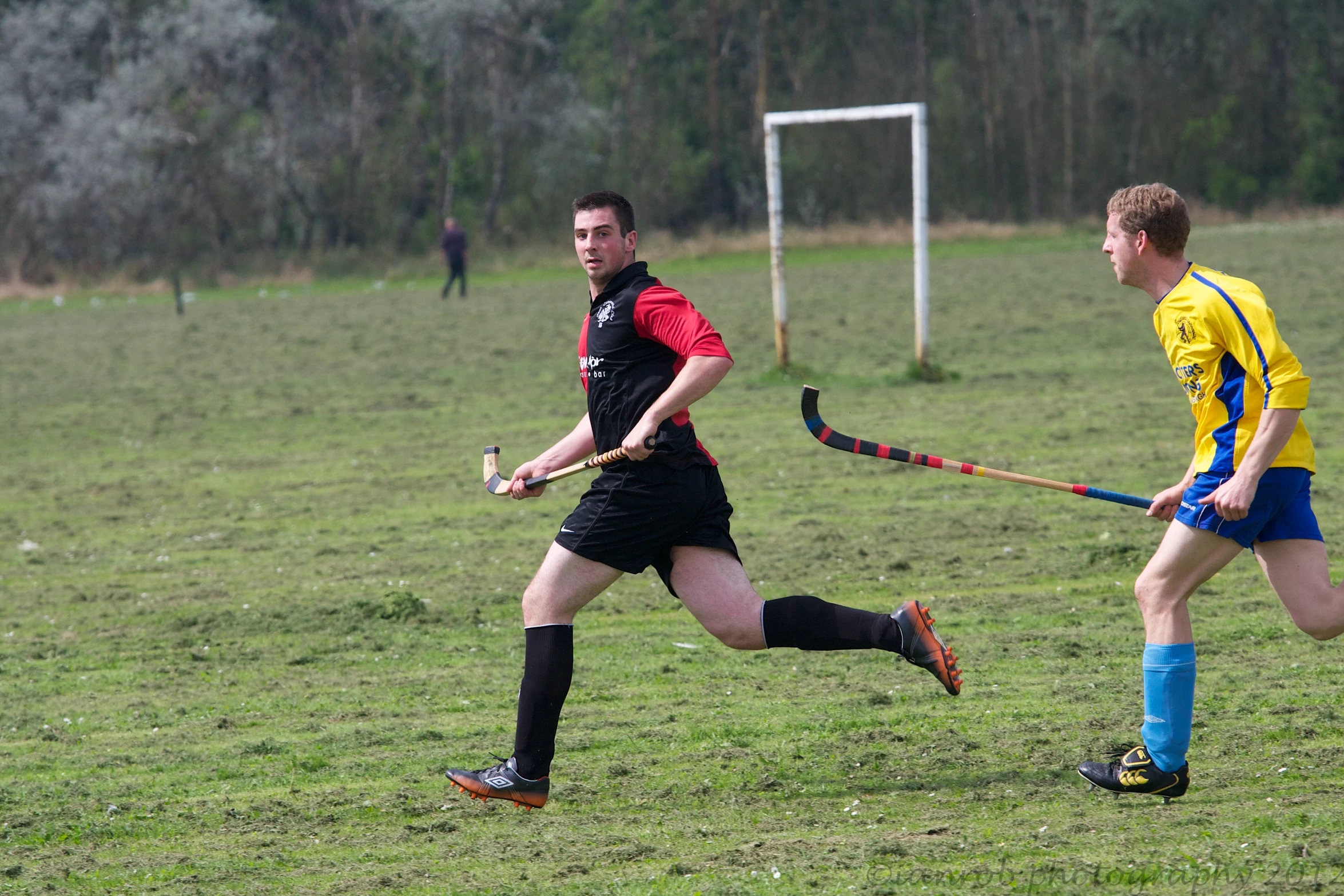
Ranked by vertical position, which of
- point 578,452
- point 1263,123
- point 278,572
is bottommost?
A: point 278,572

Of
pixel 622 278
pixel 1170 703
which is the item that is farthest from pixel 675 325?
pixel 1170 703

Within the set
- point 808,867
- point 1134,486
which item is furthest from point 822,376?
point 808,867

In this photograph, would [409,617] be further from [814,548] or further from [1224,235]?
[1224,235]

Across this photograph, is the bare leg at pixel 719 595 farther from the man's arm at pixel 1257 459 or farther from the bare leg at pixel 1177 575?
the man's arm at pixel 1257 459

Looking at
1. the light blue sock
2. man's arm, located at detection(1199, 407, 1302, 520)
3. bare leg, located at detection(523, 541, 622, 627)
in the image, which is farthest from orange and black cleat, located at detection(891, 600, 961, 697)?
man's arm, located at detection(1199, 407, 1302, 520)

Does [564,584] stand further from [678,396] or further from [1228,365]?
[1228,365]

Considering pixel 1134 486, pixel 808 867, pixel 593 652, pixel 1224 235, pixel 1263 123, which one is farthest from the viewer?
pixel 1263 123

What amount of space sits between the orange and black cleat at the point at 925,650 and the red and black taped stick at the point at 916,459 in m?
0.51

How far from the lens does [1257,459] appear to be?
416cm

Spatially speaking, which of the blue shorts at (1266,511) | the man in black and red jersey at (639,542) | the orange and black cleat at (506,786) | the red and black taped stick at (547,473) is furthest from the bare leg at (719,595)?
the blue shorts at (1266,511)

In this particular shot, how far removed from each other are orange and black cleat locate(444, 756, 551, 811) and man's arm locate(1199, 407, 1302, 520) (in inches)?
91.5

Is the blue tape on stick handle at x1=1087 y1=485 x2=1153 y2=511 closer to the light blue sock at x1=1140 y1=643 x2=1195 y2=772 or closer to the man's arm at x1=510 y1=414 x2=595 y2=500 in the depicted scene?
the light blue sock at x1=1140 y1=643 x2=1195 y2=772

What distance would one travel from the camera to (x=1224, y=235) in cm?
4369

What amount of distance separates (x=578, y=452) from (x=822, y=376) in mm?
11253
